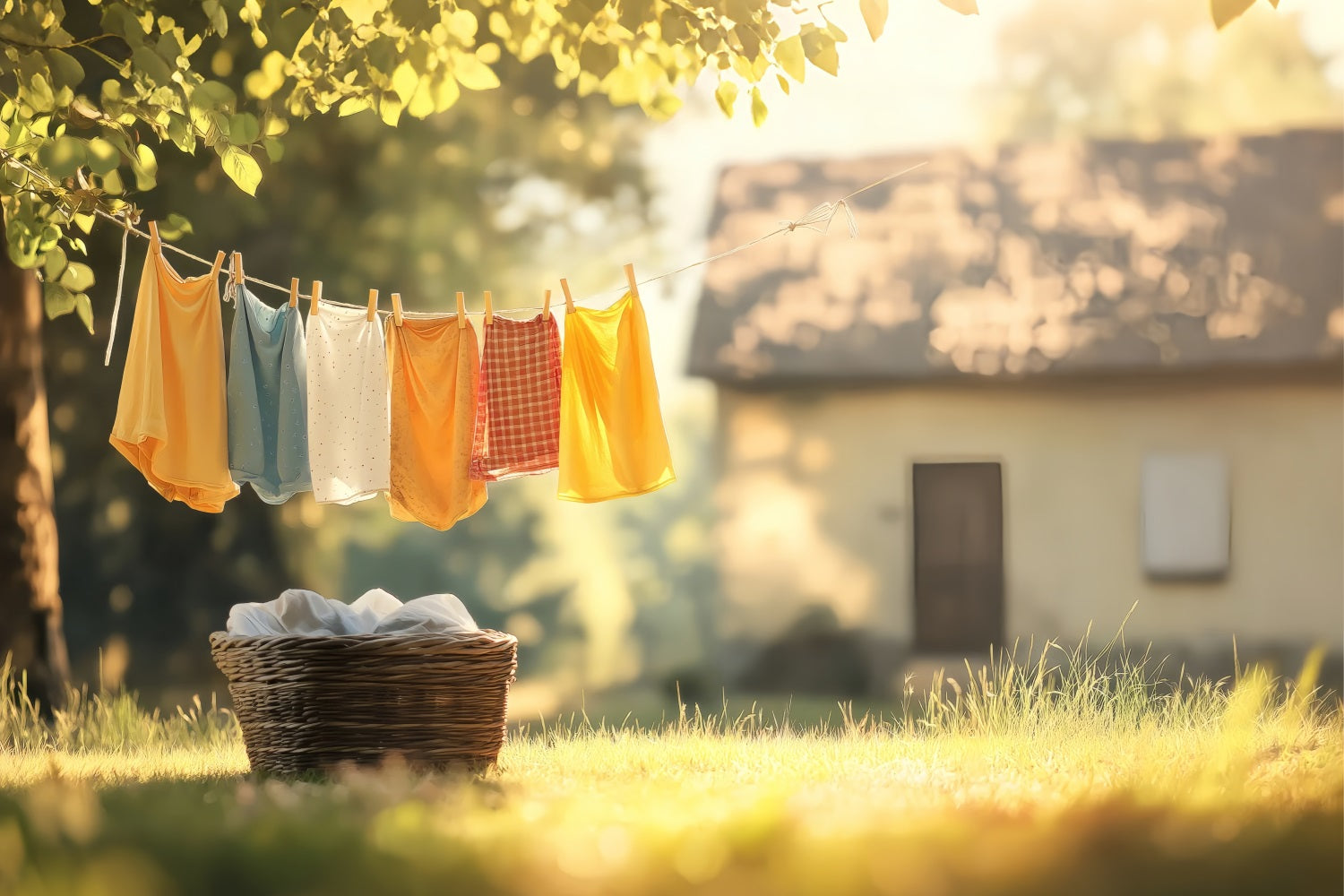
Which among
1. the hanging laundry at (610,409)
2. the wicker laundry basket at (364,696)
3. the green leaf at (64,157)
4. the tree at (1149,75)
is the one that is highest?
the tree at (1149,75)

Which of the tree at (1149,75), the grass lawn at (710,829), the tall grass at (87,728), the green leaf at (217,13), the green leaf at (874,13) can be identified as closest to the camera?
the grass lawn at (710,829)

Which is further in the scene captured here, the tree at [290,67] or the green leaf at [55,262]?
the green leaf at [55,262]

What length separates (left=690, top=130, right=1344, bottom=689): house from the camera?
26.7ft

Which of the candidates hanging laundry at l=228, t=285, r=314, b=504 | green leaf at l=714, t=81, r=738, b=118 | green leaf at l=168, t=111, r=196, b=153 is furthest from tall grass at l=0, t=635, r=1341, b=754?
green leaf at l=168, t=111, r=196, b=153

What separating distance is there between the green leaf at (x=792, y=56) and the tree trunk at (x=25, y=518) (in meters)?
4.87

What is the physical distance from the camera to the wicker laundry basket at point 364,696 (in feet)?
14.0

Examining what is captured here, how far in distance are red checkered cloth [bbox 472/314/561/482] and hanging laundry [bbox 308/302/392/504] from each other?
0.36m

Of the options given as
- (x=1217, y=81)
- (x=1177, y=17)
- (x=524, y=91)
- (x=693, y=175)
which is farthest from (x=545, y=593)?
(x=1217, y=81)

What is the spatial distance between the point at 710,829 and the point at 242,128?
259 cm

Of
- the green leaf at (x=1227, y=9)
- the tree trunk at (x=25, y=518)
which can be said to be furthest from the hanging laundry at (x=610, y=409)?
the tree trunk at (x=25, y=518)

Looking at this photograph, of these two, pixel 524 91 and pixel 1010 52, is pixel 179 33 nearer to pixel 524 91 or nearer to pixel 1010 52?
pixel 524 91

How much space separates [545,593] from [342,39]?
11.2 meters

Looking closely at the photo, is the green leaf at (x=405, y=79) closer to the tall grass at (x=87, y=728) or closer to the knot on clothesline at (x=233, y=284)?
the knot on clothesline at (x=233, y=284)

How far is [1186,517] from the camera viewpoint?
26.9 ft
